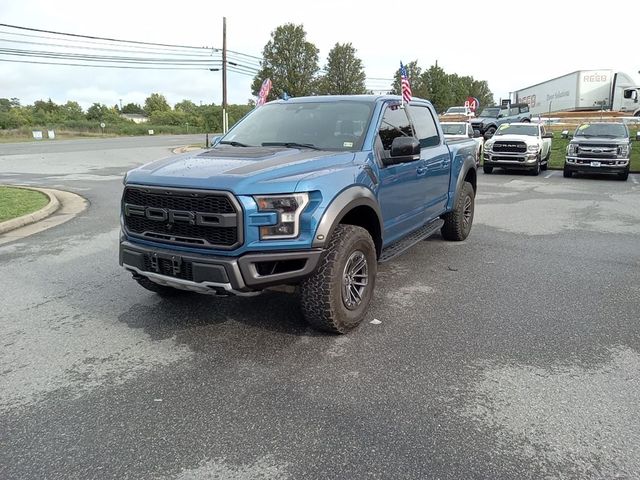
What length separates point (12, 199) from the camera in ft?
33.7

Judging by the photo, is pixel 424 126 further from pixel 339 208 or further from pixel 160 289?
pixel 160 289

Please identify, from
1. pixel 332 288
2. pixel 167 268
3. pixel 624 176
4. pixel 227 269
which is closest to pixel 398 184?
pixel 332 288

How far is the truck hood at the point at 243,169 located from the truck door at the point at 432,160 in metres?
1.77

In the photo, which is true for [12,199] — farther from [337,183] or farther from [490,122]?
[490,122]

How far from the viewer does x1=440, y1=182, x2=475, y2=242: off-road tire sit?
279 inches

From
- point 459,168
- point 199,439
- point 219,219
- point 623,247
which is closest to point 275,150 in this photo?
point 219,219

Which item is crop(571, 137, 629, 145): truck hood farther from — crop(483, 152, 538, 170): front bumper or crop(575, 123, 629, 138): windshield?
crop(483, 152, 538, 170): front bumper

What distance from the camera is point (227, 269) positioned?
11.4ft

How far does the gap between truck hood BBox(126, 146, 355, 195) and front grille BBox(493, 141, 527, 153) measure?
14692 mm

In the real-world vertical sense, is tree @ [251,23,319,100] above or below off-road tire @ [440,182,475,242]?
above

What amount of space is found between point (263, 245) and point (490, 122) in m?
30.9

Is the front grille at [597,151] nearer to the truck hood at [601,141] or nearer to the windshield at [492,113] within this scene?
the truck hood at [601,141]

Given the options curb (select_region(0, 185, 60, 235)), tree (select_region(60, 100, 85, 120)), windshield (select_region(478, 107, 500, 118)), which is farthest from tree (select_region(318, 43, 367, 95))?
tree (select_region(60, 100, 85, 120))

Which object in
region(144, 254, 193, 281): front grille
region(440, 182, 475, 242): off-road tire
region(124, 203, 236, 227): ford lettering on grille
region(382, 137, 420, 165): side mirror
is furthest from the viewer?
region(440, 182, 475, 242): off-road tire
